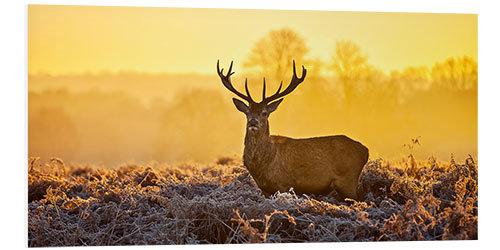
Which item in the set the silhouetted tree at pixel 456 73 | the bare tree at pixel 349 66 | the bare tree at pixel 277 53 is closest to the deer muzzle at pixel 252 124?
the bare tree at pixel 277 53

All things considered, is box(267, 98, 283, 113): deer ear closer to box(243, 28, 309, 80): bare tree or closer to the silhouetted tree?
box(243, 28, 309, 80): bare tree

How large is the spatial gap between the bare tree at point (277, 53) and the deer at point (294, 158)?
3.27ft

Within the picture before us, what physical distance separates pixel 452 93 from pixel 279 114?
2.82m

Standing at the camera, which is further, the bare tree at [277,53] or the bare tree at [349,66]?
the bare tree at [349,66]

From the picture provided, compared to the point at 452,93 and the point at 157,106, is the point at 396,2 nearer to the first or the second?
the point at 452,93

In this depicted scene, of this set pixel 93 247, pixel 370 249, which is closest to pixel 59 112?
pixel 93 247

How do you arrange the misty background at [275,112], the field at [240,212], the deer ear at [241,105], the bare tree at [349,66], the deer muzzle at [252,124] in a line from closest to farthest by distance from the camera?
the field at [240,212]
the deer muzzle at [252,124]
the deer ear at [241,105]
the misty background at [275,112]
the bare tree at [349,66]

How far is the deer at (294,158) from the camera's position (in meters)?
11.0

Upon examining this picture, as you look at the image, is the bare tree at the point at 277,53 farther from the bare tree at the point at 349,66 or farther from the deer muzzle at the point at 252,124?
the deer muzzle at the point at 252,124

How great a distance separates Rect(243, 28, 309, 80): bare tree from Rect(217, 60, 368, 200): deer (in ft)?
3.27

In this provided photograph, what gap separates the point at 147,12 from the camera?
1136 cm

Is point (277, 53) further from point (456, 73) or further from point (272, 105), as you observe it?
point (456, 73)

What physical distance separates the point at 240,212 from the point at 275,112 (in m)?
3.02

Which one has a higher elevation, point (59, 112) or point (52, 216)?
point (59, 112)
